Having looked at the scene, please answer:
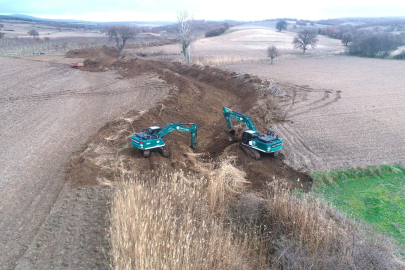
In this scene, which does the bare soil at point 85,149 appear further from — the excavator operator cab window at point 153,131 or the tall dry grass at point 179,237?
the excavator operator cab window at point 153,131

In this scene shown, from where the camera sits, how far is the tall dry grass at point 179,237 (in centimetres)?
561

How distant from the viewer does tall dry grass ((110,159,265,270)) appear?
5.61 meters

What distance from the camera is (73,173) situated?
10281 millimetres

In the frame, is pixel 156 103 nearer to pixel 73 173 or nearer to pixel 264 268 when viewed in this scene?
pixel 73 173

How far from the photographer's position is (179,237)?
6.26m

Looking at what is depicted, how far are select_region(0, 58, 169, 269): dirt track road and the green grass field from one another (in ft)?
26.2

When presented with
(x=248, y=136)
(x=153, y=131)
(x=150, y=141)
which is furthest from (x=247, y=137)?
(x=150, y=141)

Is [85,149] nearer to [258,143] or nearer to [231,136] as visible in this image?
[231,136]

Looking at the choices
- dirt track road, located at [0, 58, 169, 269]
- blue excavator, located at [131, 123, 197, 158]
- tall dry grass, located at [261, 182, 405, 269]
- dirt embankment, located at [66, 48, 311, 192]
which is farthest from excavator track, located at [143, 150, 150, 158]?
tall dry grass, located at [261, 182, 405, 269]

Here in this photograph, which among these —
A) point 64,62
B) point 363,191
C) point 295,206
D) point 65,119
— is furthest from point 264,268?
point 64,62

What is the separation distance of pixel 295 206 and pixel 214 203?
2.38 metres

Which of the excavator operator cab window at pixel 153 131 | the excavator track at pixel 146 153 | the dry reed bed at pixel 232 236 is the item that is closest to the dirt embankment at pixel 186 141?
the excavator track at pixel 146 153

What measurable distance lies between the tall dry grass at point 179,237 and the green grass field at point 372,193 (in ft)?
12.9

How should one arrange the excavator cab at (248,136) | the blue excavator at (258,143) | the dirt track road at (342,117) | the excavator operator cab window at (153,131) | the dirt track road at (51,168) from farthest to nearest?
the dirt track road at (342,117) → the excavator cab at (248,136) → the excavator operator cab window at (153,131) → the blue excavator at (258,143) → the dirt track road at (51,168)
